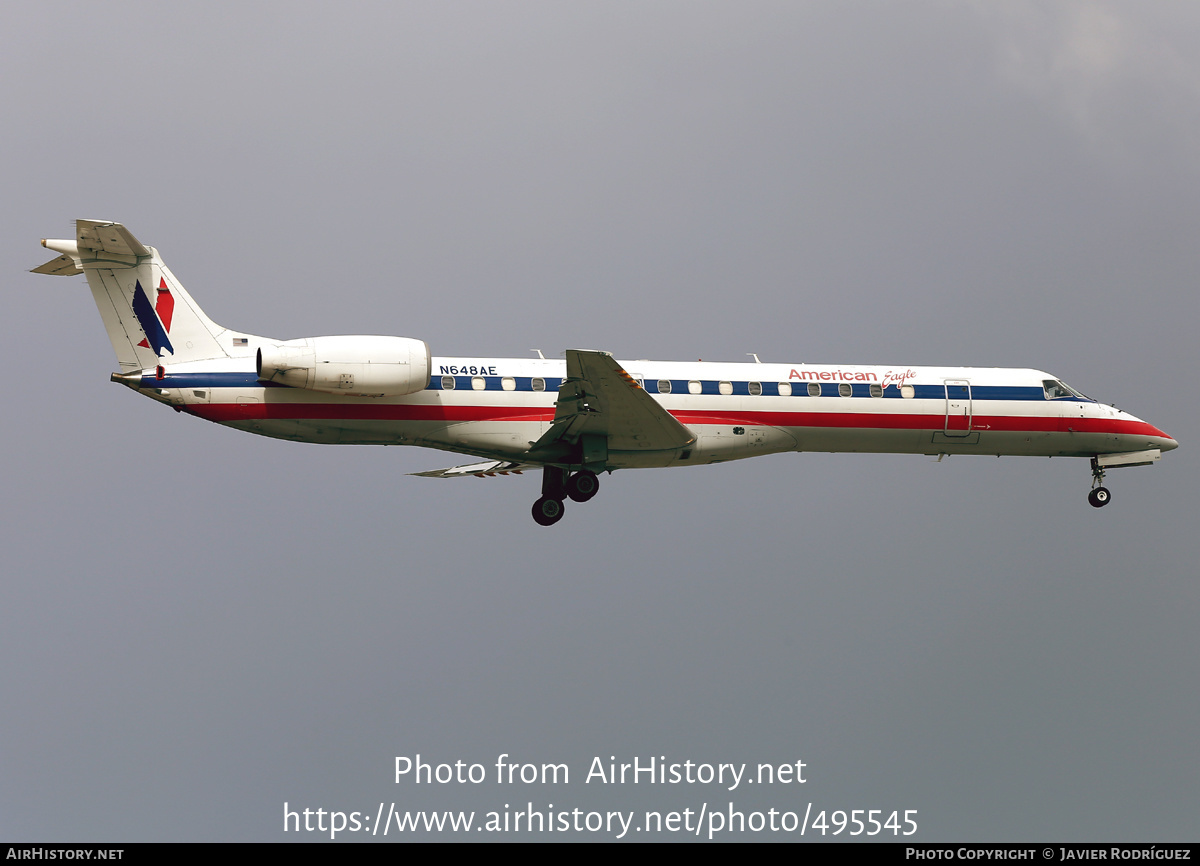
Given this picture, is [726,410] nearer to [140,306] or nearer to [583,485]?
[583,485]

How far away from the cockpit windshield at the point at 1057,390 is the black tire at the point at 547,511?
→ 441 inches

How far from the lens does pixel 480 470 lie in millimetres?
27875

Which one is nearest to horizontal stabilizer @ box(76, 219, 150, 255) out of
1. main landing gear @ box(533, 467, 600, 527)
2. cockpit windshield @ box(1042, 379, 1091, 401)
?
main landing gear @ box(533, 467, 600, 527)

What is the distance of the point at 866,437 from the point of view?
85.6ft

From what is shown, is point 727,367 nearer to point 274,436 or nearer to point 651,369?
point 651,369

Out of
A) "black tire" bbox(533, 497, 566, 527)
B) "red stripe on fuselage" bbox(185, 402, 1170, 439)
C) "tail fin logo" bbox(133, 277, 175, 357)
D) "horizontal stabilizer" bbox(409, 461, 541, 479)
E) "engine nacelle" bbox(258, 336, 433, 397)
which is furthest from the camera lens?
"horizontal stabilizer" bbox(409, 461, 541, 479)

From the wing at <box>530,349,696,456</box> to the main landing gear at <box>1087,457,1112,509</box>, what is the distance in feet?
32.8

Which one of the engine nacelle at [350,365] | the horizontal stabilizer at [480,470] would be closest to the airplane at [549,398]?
the engine nacelle at [350,365]

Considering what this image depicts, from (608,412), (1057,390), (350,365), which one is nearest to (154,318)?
(350,365)

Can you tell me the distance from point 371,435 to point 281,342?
2.46 metres

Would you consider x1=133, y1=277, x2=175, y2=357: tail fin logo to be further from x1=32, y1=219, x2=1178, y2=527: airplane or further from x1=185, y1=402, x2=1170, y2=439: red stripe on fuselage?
x1=185, y1=402, x2=1170, y2=439: red stripe on fuselage

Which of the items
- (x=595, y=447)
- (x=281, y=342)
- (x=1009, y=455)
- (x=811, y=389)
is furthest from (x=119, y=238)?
(x=1009, y=455)

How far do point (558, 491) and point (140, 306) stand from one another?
897 centimetres

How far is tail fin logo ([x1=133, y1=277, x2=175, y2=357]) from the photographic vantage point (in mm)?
23453
